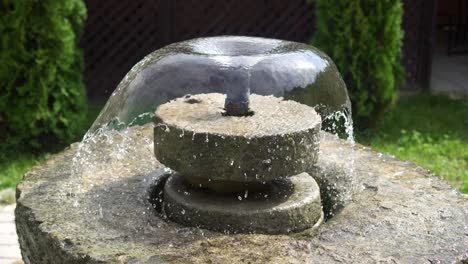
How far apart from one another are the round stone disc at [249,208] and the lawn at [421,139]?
2.92 meters

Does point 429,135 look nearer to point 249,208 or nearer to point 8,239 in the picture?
point 8,239

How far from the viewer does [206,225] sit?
324 cm

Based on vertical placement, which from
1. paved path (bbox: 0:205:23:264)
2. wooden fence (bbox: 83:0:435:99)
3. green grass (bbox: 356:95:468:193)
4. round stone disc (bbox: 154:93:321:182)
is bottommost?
green grass (bbox: 356:95:468:193)

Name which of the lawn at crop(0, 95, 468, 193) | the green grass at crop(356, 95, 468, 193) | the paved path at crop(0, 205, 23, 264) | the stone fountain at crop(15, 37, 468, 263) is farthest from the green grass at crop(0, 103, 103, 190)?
the green grass at crop(356, 95, 468, 193)

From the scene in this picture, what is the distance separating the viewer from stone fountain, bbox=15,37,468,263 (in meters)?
2.96

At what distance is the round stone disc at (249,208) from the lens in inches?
126

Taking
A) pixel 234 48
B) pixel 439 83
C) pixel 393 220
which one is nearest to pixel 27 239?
pixel 234 48

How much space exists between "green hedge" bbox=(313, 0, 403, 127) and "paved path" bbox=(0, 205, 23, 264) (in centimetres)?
370

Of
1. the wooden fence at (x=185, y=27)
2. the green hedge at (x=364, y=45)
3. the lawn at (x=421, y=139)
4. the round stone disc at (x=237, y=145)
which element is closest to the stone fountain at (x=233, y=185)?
the round stone disc at (x=237, y=145)

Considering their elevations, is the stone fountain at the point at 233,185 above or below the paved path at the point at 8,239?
above

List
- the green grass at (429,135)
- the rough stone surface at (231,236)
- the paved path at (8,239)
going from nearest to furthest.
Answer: the rough stone surface at (231,236) < the paved path at (8,239) < the green grass at (429,135)

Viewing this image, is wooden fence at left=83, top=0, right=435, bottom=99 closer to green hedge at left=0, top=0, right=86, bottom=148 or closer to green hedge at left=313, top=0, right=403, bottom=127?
green hedge at left=313, top=0, right=403, bottom=127

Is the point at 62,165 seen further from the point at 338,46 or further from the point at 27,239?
the point at 338,46

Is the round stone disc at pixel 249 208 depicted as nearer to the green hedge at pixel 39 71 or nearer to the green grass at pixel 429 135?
the green grass at pixel 429 135
